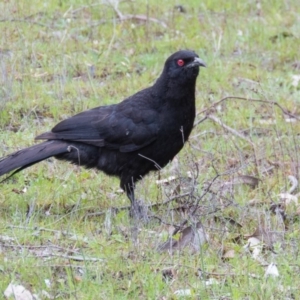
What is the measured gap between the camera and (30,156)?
660 cm

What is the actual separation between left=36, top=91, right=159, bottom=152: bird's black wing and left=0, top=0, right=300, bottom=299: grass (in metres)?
0.42

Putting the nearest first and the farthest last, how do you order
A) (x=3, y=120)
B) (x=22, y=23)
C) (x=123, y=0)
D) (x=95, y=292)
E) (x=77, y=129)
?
(x=95, y=292) → (x=77, y=129) → (x=3, y=120) → (x=22, y=23) → (x=123, y=0)

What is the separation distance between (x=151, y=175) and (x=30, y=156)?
1221 millimetres

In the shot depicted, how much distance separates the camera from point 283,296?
17.0ft

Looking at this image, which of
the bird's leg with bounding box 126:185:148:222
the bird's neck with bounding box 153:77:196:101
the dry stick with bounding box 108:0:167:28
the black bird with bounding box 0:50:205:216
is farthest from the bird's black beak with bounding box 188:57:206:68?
the dry stick with bounding box 108:0:167:28

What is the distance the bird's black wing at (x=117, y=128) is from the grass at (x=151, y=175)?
0.42 meters

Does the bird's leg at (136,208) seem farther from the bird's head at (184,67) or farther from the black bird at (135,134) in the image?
the bird's head at (184,67)

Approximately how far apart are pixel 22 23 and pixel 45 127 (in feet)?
7.31

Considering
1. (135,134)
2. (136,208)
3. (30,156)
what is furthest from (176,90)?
(30,156)

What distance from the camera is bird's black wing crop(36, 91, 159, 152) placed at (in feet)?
22.0

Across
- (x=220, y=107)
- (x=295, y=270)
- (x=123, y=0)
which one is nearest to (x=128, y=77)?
(x=220, y=107)

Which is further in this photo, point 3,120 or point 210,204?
point 3,120

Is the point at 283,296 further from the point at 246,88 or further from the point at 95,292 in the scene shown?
the point at 246,88

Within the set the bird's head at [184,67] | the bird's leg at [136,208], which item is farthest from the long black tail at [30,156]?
the bird's head at [184,67]
